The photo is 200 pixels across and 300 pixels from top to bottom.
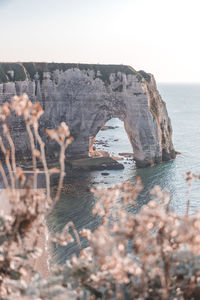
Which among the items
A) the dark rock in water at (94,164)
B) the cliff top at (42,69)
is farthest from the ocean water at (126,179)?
the cliff top at (42,69)

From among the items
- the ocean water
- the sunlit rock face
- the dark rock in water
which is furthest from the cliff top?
the ocean water

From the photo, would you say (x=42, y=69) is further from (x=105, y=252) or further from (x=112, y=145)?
(x=105, y=252)

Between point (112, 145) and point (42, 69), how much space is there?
3093cm

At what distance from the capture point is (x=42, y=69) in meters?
63.9

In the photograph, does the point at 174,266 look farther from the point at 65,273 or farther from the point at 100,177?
the point at 100,177

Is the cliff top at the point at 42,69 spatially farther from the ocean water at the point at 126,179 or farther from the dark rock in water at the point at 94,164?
the ocean water at the point at 126,179

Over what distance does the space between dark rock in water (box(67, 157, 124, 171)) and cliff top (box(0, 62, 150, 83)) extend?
51.7 feet

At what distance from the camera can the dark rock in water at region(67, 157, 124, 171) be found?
6103 cm

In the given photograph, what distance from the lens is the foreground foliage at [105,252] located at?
751cm

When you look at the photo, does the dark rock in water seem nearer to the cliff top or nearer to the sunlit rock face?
the sunlit rock face

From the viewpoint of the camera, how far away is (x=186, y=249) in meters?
8.68

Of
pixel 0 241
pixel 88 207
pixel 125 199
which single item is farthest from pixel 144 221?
pixel 88 207

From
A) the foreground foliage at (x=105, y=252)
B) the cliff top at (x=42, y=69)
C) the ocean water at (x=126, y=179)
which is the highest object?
the cliff top at (x=42, y=69)

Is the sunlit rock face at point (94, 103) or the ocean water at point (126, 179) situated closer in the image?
the ocean water at point (126, 179)
